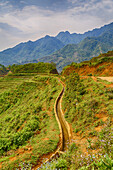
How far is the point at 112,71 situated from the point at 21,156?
92.2 feet

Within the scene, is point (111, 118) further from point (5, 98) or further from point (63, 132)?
point (5, 98)

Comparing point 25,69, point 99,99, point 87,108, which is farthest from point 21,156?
point 25,69

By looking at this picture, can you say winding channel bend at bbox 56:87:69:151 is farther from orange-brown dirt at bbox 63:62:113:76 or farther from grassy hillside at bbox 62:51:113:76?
grassy hillside at bbox 62:51:113:76

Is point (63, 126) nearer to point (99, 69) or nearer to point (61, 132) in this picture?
point (61, 132)

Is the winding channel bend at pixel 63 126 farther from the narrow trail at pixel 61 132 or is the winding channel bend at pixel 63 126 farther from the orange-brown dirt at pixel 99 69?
the orange-brown dirt at pixel 99 69

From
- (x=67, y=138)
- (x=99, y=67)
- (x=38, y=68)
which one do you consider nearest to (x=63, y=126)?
(x=67, y=138)

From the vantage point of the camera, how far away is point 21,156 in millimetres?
8516

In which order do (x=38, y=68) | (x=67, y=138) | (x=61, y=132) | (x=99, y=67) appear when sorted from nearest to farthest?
(x=67, y=138), (x=61, y=132), (x=99, y=67), (x=38, y=68)

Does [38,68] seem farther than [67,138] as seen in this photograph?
Yes

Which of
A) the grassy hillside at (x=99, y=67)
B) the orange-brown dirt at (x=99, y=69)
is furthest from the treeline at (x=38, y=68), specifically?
the orange-brown dirt at (x=99, y=69)

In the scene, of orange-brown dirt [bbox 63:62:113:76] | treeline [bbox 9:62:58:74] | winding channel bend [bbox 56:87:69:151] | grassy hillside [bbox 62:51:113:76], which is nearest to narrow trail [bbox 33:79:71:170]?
winding channel bend [bbox 56:87:69:151]

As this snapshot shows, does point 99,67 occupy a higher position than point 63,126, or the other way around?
point 99,67

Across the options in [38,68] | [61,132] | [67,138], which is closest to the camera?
[67,138]

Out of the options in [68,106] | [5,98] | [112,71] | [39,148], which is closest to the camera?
[39,148]
